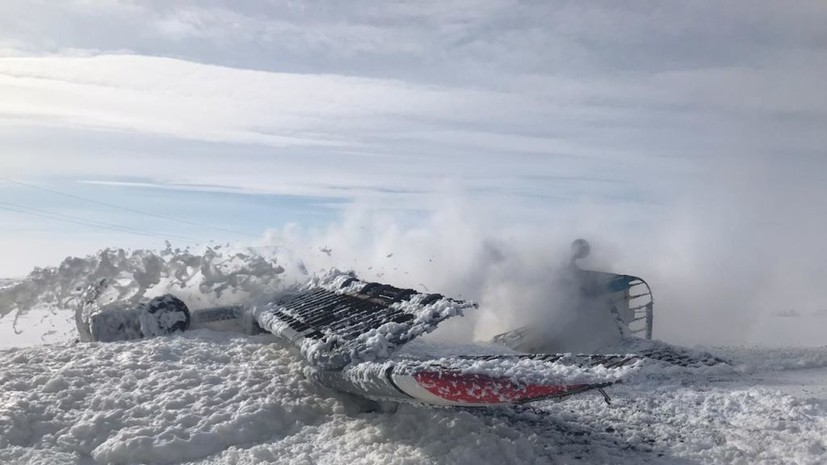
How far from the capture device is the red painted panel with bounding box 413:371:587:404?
4660 mm

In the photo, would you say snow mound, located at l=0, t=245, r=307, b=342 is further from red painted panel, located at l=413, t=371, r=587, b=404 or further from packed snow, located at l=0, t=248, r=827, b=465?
red painted panel, located at l=413, t=371, r=587, b=404

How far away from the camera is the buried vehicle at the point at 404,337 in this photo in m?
4.74

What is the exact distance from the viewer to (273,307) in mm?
10992

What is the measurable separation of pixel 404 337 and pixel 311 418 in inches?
65.6

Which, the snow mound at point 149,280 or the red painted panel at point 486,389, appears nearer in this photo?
the red painted panel at point 486,389

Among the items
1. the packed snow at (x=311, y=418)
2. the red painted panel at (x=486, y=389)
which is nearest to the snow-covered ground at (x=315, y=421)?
the packed snow at (x=311, y=418)

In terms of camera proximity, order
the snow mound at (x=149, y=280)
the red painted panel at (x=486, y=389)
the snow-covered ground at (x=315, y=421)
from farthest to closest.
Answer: the snow mound at (x=149, y=280), the snow-covered ground at (x=315, y=421), the red painted panel at (x=486, y=389)

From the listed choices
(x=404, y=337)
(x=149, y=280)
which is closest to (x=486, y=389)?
(x=404, y=337)

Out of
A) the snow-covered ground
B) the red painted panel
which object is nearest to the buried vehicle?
the red painted panel

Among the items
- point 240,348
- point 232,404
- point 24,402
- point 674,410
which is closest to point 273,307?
point 240,348

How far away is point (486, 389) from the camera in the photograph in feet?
15.4

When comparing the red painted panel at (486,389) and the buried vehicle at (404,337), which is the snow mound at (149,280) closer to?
the buried vehicle at (404,337)

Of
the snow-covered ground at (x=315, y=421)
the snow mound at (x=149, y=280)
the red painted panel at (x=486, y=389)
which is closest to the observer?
the red painted panel at (x=486, y=389)

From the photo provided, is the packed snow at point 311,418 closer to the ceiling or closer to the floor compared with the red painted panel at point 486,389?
closer to the floor
